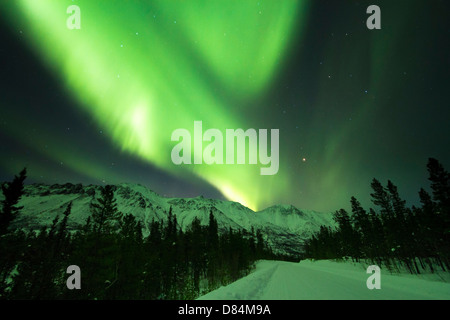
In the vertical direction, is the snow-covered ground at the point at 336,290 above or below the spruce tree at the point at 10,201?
below

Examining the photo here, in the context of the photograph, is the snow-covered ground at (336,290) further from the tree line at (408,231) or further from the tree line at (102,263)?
the tree line at (408,231)

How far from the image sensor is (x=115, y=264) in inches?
879

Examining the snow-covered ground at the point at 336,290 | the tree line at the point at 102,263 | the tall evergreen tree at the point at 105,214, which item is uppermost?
the tall evergreen tree at the point at 105,214

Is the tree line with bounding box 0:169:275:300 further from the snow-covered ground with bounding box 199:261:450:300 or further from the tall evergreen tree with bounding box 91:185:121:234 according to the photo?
the snow-covered ground with bounding box 199:261:450:300

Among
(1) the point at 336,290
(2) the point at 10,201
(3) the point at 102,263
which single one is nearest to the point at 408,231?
(1) the point at 336,290

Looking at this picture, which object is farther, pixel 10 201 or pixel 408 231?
pixel 408 231

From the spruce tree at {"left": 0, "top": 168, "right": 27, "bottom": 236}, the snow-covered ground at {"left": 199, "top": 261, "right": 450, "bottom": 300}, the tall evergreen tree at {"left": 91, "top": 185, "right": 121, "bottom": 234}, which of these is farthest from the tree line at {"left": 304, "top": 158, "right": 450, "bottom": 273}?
the spruce tree at {"left": 0, "top": 168, "right": 27, "bottom": 236}

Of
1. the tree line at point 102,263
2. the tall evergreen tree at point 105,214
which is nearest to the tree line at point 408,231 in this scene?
the tree line at point 102,263

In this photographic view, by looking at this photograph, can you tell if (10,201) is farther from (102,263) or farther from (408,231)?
(408,231)

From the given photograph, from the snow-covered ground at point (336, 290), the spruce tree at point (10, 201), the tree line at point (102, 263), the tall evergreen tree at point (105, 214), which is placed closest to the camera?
the snow-covered ground at point (336, 290)
